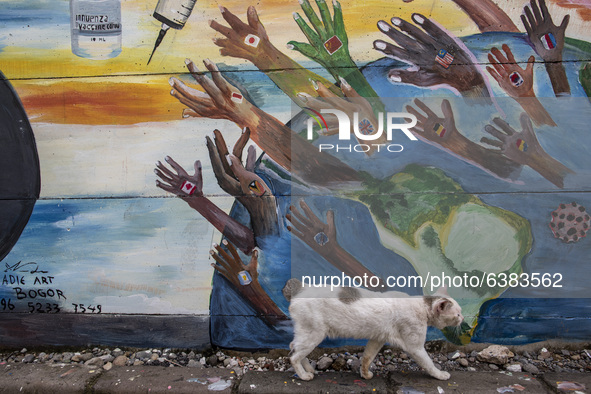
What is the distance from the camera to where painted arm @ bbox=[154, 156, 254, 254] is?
3500mm

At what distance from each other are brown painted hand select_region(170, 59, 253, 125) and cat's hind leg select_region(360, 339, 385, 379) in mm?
2112

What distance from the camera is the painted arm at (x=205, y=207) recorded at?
11.5 feet

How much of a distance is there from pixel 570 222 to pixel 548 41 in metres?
1.54

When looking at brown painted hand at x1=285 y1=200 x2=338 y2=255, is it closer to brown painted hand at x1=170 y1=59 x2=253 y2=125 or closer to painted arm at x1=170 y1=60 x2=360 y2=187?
painted arm at x1=170 y1=60 x2=360 y2=187

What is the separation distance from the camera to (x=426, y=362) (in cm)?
297

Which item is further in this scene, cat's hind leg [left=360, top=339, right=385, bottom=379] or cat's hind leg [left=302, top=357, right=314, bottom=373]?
cat's hind leg [left=302, top=357, right=314, bottom=373]

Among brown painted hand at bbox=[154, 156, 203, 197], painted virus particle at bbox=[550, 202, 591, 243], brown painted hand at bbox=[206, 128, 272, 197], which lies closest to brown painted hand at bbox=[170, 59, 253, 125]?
brown painted hand at bbox=[206, 128, 272, 197]

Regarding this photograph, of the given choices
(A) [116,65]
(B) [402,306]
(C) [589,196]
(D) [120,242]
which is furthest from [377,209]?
(A) [116,65]

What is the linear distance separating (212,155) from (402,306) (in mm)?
2006

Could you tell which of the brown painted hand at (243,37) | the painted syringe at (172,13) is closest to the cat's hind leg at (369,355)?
the brown painted hand at (243,37)

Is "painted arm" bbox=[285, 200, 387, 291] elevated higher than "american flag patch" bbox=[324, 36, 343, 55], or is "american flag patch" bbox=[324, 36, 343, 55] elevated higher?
"american flag patch" bbox=[324, 36, 343, 55]

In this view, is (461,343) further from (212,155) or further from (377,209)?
(212,155)

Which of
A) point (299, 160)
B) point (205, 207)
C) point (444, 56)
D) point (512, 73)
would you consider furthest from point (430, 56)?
point (205, 207)

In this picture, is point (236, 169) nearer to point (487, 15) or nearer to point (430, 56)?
point (430, 56)
